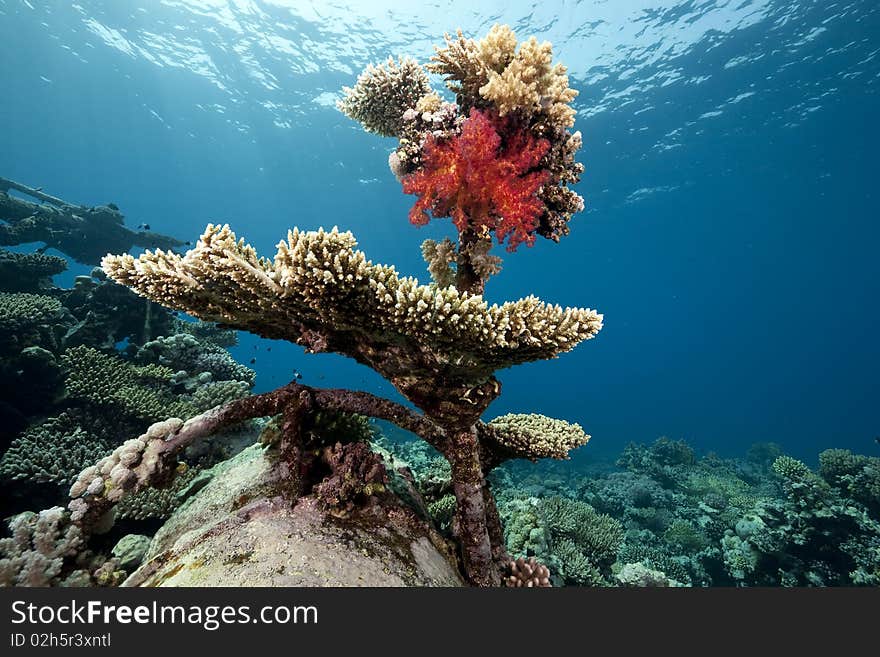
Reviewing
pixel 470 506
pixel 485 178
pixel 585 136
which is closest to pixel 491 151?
pixel 485 178

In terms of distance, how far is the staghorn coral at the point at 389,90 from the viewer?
5.05 metres

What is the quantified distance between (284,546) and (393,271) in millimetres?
2282

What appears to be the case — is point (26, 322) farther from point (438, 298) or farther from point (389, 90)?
point (438, 298)

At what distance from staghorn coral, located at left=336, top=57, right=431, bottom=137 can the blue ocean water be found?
16673 mm

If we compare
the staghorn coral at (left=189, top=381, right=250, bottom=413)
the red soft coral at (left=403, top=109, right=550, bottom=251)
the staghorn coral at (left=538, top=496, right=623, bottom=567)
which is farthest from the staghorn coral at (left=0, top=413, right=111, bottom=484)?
the staghorn coral at (left=538, top=496, right=623, bottom=567)

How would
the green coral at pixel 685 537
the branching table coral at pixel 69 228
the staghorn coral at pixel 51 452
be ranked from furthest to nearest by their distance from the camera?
the branching table coral at pixel 69 228 → the green coral at pixel 685 537 → the staghorn coral at pixel 51 452

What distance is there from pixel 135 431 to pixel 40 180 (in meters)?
105

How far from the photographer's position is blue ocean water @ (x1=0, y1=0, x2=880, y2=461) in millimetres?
25766

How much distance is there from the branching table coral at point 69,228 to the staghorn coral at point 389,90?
53.4 feet

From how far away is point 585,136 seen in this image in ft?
117

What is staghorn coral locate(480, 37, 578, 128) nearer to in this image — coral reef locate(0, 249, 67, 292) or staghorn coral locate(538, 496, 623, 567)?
staghorn coral locate(538, 496, 623, 567)

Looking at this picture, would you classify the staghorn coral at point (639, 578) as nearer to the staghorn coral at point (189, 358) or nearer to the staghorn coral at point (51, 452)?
the staghorn coral at point (189, 358)

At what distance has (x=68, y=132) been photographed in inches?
2313

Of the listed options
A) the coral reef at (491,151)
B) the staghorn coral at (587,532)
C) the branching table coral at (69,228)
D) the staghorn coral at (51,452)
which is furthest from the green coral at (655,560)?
the branching table coral at (69,228)
